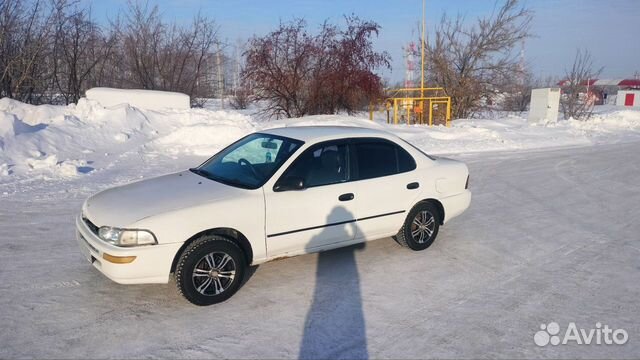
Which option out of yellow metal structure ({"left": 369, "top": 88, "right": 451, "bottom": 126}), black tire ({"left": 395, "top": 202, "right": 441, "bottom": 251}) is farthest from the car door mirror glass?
yellow metal structure ({"left": 369, "top": 88, "right": 451, "bottom": 126})

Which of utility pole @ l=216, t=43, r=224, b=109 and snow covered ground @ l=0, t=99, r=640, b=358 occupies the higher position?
utility pole @ l=216, t=43, r=224, b=109

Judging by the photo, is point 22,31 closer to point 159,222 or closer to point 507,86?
point 159,222

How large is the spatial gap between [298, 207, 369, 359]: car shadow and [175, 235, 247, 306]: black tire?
808 millimetres

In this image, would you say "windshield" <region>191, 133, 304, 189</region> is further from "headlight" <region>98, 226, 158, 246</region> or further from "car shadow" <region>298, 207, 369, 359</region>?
"headlight" <region>98, 226, 158, 246</region>

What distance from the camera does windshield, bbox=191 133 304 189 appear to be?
462cm

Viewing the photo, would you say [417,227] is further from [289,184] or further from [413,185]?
[289,184]

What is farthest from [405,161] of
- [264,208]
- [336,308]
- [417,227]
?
[336,308]

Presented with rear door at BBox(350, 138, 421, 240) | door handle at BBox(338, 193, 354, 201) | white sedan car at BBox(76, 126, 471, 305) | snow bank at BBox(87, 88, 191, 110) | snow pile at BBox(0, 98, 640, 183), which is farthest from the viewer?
snow bank at BBox(87, 88, 191, 110)

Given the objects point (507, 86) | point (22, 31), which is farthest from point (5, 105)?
point (507, 86)

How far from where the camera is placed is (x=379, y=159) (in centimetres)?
530

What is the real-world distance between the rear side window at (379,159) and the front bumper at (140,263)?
2.20 meters

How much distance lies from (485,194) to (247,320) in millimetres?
6275

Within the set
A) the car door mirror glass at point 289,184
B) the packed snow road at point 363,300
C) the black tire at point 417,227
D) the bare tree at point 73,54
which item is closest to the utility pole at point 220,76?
the bare tree at point 73,54

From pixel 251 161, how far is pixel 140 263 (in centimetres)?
167
